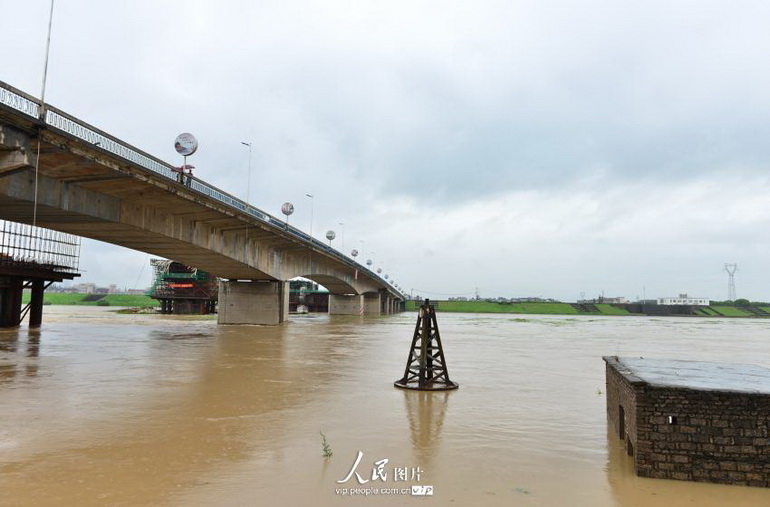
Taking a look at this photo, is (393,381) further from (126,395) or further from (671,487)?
(671,487)

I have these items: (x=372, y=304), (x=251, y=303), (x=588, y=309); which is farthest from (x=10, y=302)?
(x=588, y=309)

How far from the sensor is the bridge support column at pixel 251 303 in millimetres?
54938

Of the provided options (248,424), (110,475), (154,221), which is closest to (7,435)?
(110,475)

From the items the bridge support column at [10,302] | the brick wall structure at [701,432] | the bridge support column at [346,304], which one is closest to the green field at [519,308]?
the bridge support column at [346,304]

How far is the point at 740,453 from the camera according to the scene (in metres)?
8.03

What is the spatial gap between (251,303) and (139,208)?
26.3 m

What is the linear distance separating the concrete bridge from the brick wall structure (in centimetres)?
2133

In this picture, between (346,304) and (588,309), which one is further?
(588,309)

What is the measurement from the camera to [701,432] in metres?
8.15

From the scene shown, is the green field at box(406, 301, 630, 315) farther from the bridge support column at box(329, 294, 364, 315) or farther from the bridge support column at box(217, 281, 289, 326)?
the bridge support column at box(217, 281, 289, 326)

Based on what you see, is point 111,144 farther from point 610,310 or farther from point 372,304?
point 610,310

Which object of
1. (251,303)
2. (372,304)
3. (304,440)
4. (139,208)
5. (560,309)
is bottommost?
(304,440)

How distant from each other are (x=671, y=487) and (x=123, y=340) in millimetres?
33731

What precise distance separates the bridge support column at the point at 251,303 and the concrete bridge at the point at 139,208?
108mm
